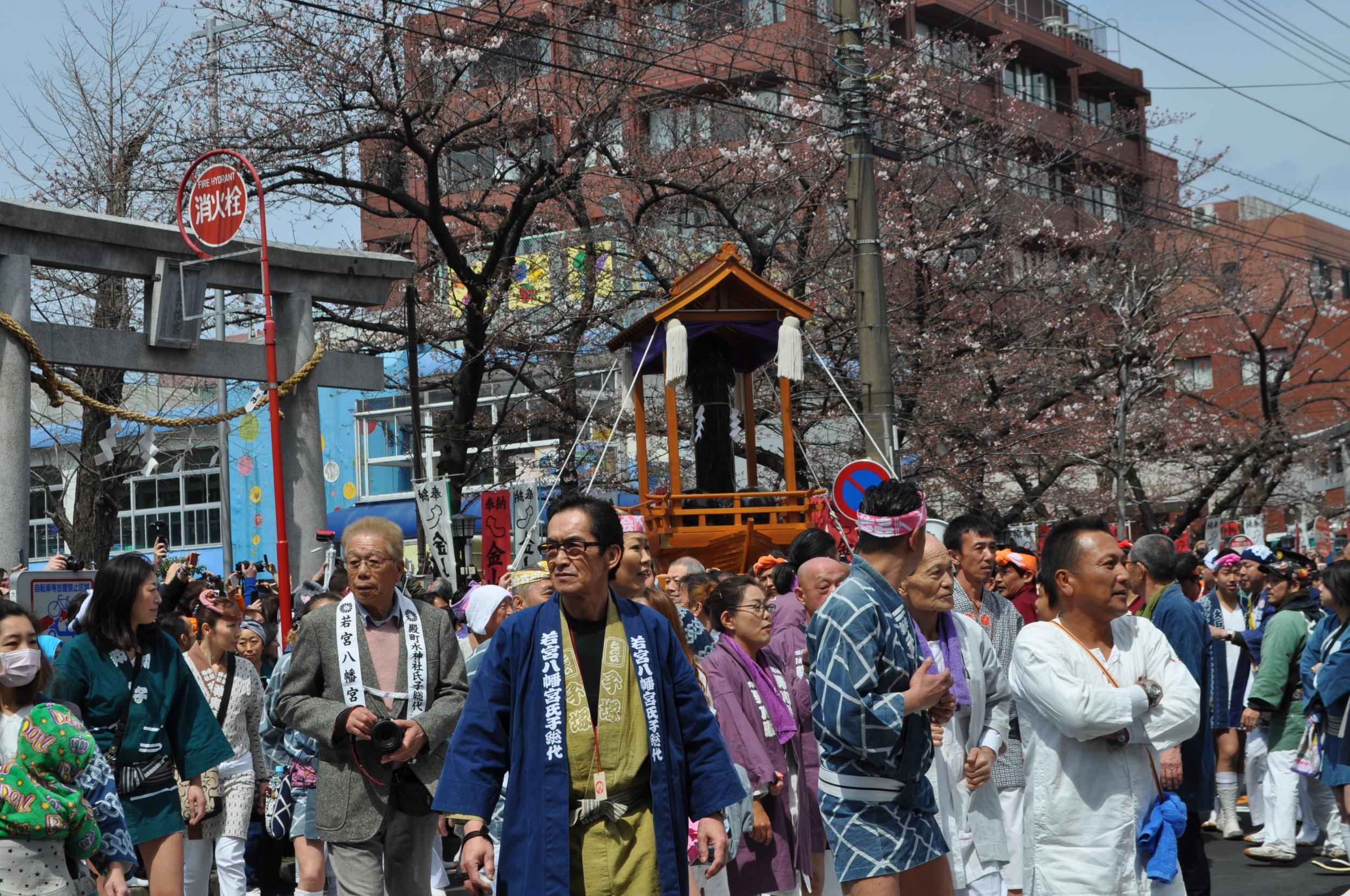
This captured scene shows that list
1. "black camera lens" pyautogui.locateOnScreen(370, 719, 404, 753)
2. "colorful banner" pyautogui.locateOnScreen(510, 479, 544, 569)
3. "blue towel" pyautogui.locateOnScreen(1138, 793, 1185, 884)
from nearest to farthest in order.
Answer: "blue towel" pyautogui.locateOnScreen(1138, 793, 1185, 884) < "black camera lens" pyautogui.locateOnScreen(370, 719, 404, 753) < "colorful banner" pyautogui.locateOnScreen(510, 479, 544, 569)

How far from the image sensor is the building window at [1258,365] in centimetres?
3147

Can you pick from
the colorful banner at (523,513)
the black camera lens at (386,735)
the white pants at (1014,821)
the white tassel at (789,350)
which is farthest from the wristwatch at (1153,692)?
the colorful banner at (523,513)

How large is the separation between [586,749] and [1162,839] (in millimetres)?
2075

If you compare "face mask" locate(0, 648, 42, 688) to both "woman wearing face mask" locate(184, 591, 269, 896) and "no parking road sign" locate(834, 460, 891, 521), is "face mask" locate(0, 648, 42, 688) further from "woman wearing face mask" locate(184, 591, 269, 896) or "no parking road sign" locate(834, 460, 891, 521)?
"no parking road sign" locate(834, 460, 891, 521)

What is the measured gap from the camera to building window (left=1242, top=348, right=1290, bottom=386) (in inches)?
1239

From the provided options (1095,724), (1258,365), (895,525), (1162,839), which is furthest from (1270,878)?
(1258,365)

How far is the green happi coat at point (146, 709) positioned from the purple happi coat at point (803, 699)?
2.66 metres

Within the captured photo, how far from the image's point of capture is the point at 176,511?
155 feet

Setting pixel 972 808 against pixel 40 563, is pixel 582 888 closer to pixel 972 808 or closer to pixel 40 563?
pixel 972 808

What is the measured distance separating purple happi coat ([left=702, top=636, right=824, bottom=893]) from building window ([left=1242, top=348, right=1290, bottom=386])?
2529cm

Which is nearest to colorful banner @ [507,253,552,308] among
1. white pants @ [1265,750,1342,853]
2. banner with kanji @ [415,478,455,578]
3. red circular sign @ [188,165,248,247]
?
banner with kanji @ [415,478,455,578]

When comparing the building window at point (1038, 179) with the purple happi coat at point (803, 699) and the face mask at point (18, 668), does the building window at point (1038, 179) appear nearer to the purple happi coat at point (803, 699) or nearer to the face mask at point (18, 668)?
the purple happi coat at point (803, 699)

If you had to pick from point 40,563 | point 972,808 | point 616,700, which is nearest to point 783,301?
point 972,808

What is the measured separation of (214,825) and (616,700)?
4.61 metres
